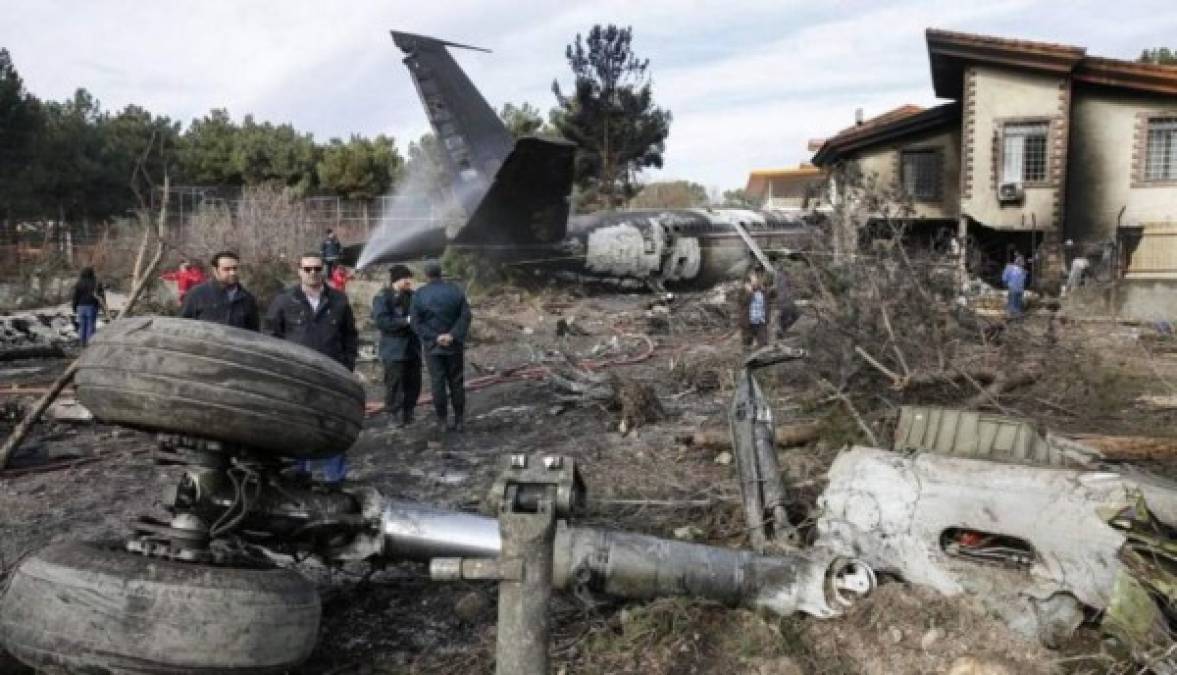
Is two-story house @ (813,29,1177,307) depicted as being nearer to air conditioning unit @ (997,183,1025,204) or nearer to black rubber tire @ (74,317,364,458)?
air conditioning unit @ (997,183,1025,204)

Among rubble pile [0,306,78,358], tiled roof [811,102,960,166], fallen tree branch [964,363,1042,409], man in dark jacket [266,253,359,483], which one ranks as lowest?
rubble pile [0,306,78,358]

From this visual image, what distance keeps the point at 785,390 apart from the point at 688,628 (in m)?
5.57

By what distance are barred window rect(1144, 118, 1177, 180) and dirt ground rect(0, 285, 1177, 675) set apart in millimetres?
10951

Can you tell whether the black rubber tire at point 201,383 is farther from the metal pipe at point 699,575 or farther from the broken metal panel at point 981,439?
the broken metal panel at point 981,439

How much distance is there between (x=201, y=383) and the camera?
9.98 feet

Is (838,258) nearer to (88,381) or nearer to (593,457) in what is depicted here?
(593,457)

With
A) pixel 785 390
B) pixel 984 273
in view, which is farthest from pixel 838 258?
pixel 984 273

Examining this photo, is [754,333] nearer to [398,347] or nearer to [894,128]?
[398,347]

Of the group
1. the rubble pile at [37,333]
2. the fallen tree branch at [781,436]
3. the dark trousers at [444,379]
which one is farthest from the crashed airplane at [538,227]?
the fallen tree branch at [781,436]

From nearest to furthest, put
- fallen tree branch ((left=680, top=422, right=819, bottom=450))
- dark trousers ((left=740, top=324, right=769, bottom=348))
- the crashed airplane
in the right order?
fallen tree branch ((left=680, top=422, right=819, bottom=450))
dark trousers ((left=740, top=324, right=769, bottom=348))
the crashed airplane

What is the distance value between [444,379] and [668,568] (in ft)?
15.3

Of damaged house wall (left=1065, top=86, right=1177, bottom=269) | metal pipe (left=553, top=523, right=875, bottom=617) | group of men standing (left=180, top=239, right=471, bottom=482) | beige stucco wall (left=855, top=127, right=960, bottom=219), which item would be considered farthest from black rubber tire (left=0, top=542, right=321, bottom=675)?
damaged house wall (left=1065, top=86, right=1177, bottom=269)

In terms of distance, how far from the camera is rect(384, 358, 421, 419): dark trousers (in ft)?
26.3

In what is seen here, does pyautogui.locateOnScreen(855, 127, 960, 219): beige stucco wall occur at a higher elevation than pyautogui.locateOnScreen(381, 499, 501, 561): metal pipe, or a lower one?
higher
